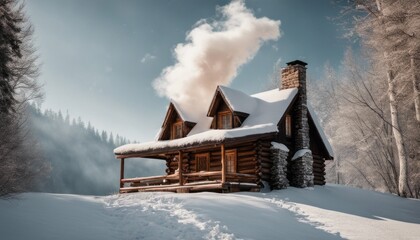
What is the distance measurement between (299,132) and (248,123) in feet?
11.4

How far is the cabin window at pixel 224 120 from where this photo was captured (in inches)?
936

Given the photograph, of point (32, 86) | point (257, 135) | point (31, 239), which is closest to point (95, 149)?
point (32, 86)

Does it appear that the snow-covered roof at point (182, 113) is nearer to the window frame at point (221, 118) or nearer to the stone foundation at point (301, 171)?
the window frame at point (221, 118)

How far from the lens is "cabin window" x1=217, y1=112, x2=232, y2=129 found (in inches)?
936

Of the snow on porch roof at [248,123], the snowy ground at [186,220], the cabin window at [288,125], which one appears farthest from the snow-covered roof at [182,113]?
the snowy ground at [186,220]

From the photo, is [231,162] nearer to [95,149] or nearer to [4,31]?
[4,31]

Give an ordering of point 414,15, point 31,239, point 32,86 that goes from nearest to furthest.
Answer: point 31,239 → point 414,15 → point 32,86

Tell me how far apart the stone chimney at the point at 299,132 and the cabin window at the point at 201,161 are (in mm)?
Answer: 5229

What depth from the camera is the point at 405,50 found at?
15344 millimetres

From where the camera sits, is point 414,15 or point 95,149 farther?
point 95,149

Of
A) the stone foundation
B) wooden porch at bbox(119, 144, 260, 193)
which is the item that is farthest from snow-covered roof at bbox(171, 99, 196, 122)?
the stone foundation

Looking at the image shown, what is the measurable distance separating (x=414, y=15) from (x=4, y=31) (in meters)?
14.6

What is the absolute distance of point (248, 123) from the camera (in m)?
23.0

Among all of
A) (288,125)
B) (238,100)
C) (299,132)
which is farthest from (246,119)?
(299,132)
